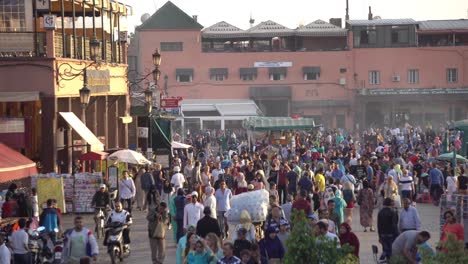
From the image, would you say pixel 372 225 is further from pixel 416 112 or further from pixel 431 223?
pixel 416 112

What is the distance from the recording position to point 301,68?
9019 centimetres

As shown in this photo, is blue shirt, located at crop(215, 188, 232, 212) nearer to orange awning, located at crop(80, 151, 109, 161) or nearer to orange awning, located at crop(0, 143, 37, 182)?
orange awning, located at crop(0, 143, 37, 182)

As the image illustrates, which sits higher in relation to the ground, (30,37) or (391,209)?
(30,37)

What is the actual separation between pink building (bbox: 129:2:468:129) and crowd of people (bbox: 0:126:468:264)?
42.0 meters

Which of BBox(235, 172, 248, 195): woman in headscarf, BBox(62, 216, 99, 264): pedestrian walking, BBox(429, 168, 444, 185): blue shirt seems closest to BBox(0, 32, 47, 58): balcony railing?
BBox(235, 172, 248, 195): woman in headscarf

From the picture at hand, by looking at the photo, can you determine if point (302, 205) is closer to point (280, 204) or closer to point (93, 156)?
point (280, 204)

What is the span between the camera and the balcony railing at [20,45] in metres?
33.5

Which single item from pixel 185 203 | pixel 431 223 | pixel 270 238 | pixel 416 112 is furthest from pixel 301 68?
pixel 270 238

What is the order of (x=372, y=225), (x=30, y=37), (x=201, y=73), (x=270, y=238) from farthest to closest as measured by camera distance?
(x=201, y=73), (x=30, y=37), (x=372, y=225), (x=270, y=238)

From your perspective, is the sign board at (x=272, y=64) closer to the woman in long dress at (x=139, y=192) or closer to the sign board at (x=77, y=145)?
the sign board at (x=77, y=145)

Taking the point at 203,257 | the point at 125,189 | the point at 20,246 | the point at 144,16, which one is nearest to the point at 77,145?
the point at 125,189

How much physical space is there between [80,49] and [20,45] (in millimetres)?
4039

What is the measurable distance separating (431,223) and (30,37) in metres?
11.7

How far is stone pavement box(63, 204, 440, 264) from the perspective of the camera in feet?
78.2
